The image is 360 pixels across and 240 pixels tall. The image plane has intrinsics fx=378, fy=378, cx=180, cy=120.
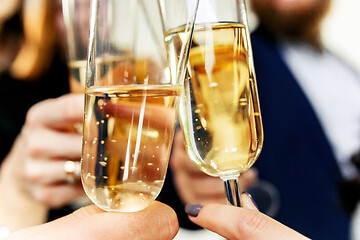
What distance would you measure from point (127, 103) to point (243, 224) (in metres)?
0.19

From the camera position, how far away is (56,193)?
3.20 ft

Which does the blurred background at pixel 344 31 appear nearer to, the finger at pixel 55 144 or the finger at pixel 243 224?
the finger at pixel 55 144

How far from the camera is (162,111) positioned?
1.32 feet

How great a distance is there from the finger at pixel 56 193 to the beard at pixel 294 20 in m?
1.73

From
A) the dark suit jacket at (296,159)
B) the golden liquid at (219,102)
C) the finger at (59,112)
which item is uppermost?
the golden liquid at (219,102)

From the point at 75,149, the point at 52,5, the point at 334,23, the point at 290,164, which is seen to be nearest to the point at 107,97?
the point at 75,149

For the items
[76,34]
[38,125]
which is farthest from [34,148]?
[76,34]

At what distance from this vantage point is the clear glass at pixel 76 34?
0.73m

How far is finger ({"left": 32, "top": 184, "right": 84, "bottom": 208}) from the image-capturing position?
973mm

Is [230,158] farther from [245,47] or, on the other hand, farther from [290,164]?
[290,164]

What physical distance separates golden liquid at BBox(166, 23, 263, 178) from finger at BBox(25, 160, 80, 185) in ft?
1.70

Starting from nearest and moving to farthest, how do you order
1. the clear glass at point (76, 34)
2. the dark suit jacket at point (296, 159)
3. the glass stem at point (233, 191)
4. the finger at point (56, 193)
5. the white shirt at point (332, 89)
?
the glass stem at point (233, 191) → the clear glass at point (76, 34) → the finger at point (56, 193) → the dark suit jacket at point (296, 159) → the white shirt at point (332, 89)

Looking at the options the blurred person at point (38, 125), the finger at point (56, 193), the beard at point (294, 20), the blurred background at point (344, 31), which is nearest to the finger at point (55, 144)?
the blurred person at point (38, 125)

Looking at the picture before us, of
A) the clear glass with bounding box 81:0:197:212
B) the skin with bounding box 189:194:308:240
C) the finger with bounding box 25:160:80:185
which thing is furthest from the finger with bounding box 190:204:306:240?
the finger with bounding box 25:160:80:185
